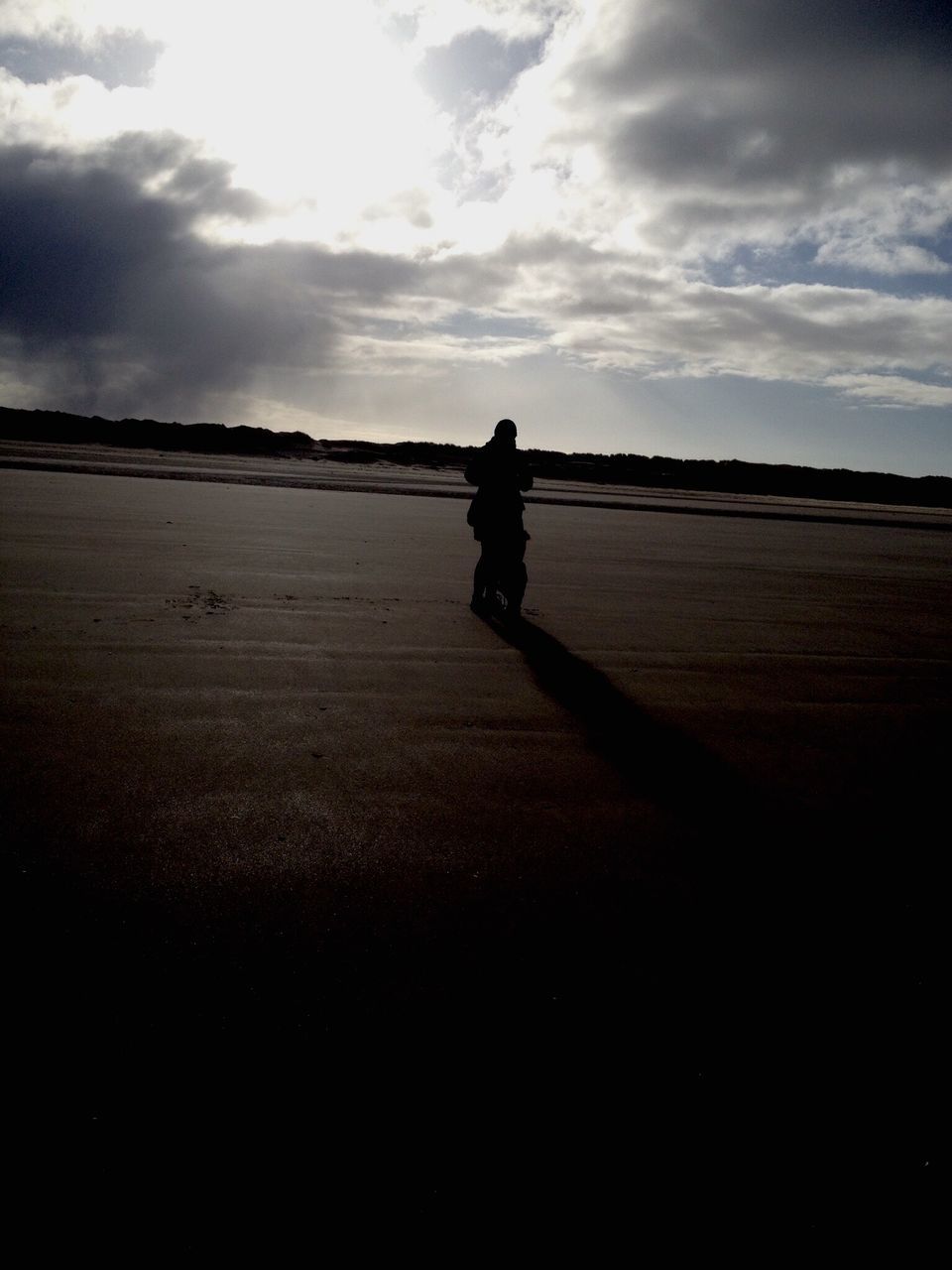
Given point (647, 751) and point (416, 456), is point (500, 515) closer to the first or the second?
point (647, 751)

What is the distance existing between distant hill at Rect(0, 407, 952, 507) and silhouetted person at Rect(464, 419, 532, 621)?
119ft

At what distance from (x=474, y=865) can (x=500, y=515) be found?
14.0 feet

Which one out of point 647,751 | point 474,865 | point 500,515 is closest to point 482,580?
point 500,515

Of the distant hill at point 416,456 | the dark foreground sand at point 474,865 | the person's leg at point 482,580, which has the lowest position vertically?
the dark foreground sand at point 474,865

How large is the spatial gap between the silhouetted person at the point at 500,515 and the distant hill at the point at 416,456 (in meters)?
36.3

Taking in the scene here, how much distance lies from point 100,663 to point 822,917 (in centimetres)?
392

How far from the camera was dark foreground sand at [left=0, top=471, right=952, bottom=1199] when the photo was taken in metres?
1.66

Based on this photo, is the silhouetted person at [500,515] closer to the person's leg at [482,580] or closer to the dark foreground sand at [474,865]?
the person's leg at [482,580]

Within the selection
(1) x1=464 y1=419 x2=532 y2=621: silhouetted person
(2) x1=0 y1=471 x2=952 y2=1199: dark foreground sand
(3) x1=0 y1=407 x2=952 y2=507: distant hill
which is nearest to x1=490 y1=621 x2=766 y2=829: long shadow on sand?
(2) x1=0 y1=471 x2=952 y2=1199: dark foreground sand

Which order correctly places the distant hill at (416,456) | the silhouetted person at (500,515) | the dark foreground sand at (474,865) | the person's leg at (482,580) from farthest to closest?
the distant hill at (416,456), the person's leg at (482,580), the silhouetted person at (500,515), the dark foreground sand at (474,865)

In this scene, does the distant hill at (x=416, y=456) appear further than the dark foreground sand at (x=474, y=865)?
Yes

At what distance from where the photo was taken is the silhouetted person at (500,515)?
20.4ft

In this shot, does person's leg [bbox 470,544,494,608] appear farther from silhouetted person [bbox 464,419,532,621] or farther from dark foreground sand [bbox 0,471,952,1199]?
dark foreground sand [bbox 0,471,952,1199]

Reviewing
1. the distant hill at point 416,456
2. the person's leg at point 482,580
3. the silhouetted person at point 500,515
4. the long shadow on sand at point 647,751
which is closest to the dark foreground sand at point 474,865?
the long shadow on sand at point 647,751
